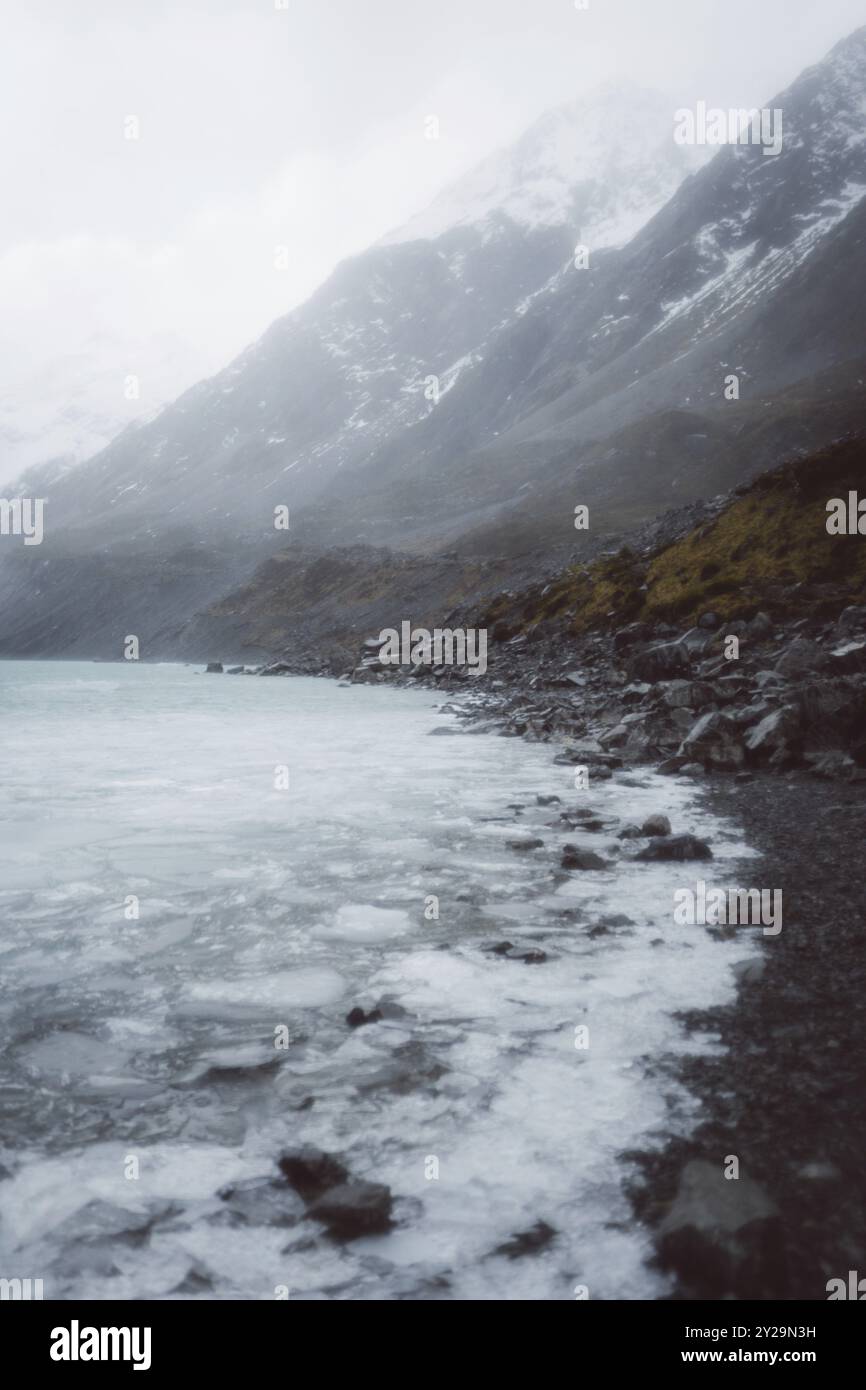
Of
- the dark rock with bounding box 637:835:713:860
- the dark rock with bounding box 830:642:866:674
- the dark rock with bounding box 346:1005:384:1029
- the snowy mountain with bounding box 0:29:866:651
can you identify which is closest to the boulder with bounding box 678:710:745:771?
the dark rock with bounding box 830:642:866:674

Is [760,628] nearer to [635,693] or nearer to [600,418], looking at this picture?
[635,693]

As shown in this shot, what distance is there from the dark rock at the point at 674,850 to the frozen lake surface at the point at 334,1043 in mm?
254

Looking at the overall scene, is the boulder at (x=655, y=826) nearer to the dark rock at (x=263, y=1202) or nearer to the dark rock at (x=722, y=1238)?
the dark rock at (x=722, y=1238)

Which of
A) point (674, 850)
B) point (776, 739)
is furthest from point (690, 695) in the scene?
point (674, 850)

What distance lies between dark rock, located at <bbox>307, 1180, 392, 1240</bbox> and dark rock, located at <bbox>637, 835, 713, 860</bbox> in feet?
20.8

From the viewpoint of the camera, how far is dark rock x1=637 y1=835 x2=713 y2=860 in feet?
31.7

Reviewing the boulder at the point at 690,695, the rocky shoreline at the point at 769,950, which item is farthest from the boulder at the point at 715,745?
the boulder at the point at 690,695

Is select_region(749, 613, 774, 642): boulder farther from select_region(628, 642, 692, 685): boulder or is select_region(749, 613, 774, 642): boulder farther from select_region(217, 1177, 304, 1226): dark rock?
Answer: select_region(217, 1177, 304, 1226): dark rock

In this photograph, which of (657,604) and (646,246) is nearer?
(657,604)

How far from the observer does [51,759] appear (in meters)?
20.0
